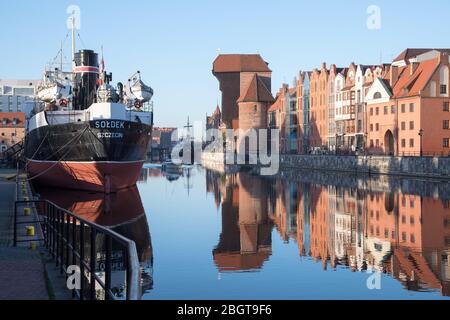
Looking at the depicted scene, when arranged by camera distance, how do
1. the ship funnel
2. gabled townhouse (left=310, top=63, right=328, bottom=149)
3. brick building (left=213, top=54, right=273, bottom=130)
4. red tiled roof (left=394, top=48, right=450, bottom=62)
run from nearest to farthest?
the ship funnel → red tiled roof (left=394, top=48, right=450, bottom=62) → gabled townhouse (left=310, top=63, right=328, bottom=149) → brick building (left=213, top=54, right=273, bottom=130)

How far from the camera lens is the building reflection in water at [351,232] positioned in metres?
17.8

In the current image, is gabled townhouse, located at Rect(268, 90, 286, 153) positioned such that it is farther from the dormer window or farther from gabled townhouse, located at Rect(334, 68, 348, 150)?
the dormer window

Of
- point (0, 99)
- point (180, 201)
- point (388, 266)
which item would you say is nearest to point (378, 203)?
point (180, 201)

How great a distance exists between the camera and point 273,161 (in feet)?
373

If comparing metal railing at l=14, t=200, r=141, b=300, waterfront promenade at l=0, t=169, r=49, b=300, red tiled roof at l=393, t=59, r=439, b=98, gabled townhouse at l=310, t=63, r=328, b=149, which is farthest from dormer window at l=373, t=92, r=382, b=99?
waterfront promenade at l=0, t=169, r=49, b=300

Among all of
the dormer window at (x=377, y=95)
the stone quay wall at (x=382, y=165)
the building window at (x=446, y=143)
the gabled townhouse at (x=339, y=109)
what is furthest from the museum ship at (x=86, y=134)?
Answer: the gabled townhouse at (x=339, y=109)

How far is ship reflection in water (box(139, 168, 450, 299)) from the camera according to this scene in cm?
→ 1501

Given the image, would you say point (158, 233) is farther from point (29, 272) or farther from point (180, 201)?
point (180, 201)

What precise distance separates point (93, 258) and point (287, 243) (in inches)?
545

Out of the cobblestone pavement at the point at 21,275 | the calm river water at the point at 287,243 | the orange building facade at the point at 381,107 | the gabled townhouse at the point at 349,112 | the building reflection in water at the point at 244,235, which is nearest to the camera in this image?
the cobblestone pavement at the point at 21,275

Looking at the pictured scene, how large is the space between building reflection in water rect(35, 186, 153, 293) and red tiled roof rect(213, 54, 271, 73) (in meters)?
109

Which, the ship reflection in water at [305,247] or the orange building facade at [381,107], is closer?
the ship reflection in water at [305,247]

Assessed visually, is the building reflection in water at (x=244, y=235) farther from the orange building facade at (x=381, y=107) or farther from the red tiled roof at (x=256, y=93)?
the red tiled roof at (x=256, y=93)

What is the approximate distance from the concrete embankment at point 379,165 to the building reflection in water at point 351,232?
16650 millimetres
